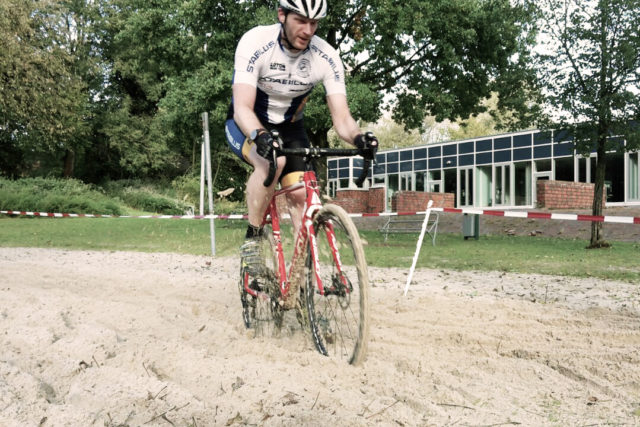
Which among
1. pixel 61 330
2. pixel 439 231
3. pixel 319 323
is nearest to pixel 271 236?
pixel 319 323

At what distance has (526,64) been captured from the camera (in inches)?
608

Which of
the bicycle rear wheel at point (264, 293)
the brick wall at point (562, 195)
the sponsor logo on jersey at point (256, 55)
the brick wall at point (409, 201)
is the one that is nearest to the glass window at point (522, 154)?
the brick wall at point (562, 195)

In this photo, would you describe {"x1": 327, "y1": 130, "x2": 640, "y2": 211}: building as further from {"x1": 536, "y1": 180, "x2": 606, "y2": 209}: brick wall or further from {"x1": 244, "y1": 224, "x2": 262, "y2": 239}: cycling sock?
{"x1": 244, "y1": 224, "x2": 262, "y2": 239}: cycling sock

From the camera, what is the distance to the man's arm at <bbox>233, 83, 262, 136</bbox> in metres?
3.75

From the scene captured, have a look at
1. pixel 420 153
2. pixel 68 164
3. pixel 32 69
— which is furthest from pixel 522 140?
pixel 68 164

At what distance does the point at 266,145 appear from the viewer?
337 centimetres

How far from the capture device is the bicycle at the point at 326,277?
3395 mm

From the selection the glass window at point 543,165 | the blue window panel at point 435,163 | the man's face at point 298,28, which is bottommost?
the man's face at point 298,28

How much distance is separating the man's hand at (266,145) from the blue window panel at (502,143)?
3246 cm

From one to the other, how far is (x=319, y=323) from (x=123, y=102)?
44.0 meters

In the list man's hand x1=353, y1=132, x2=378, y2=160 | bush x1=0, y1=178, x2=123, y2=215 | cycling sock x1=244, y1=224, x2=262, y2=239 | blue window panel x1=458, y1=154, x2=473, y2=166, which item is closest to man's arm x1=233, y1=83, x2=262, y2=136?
man's hand x1=353, y1=132, x2=378, y2=160

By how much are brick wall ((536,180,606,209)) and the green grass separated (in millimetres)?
8435

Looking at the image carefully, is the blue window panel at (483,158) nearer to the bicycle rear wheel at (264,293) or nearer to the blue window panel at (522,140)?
the blue window panel at (522,140)

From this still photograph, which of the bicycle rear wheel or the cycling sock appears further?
the cycling sock
